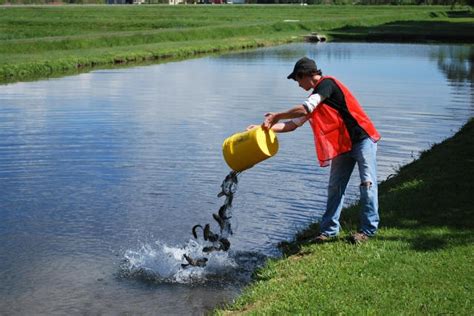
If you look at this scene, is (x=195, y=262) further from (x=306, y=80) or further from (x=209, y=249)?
(x=306, y=80)

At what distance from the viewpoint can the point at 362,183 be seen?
8.88 meters

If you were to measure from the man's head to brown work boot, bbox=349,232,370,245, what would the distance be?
164cm

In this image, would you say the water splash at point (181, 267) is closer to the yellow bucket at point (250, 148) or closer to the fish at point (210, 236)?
the fish at point (210, 236)

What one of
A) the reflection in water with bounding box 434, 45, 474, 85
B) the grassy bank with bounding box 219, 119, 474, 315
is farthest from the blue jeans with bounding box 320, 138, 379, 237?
the reflection in water with bounding box 434, 45, 474, 85

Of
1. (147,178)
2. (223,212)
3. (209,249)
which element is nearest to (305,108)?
(223,212)

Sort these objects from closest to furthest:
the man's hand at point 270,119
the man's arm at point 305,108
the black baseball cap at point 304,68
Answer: the man's arm at point 305,108 → the black baseball cap at point 304,68 → the man's hand at point 270,119

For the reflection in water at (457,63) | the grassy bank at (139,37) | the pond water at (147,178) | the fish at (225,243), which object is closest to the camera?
the pond water at (147,178)

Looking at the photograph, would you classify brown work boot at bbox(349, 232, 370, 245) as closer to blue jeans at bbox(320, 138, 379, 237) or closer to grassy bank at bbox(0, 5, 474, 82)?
blue jeans at bbox(320, 138, 379, 237)

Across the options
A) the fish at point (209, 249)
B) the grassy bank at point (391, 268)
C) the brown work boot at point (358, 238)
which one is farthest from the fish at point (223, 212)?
the brown work boot at point (358, 238)

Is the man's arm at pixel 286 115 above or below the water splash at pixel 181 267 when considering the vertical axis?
above

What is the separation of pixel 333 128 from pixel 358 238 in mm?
1170

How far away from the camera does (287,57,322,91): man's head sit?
859 centimetres

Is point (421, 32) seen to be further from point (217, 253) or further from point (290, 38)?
point (217, 253)

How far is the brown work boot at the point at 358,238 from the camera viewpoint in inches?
347
